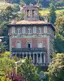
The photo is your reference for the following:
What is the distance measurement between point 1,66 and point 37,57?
3539cm

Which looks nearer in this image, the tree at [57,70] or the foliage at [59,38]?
the tree at [57,70]

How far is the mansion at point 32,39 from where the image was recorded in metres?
120

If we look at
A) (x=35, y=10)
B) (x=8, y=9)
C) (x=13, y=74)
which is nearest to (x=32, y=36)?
(x=35, y=10)

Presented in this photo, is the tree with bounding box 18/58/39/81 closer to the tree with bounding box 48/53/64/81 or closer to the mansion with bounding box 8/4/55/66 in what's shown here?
the tree with bounding box 48/53/64/81

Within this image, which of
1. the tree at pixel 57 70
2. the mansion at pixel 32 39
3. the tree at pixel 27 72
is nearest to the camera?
the tree at pixel 57 70

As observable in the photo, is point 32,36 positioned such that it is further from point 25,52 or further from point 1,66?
point 1,66

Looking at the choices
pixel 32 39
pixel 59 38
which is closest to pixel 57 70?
pixel 32 39

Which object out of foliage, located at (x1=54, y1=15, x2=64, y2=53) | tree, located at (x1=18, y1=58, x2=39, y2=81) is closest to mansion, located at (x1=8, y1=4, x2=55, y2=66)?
foliage, located at (x1=54, y1=15, x2=64, y2=53)

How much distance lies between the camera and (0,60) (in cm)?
8750

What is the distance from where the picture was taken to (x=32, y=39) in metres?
123

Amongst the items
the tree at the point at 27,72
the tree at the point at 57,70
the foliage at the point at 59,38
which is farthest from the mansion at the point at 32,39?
the tree at the point at 27,72

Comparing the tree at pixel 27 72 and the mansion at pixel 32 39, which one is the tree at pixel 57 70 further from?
the mansion at pixel 32 39

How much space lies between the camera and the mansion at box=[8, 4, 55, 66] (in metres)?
120

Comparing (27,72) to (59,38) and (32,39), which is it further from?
(59,38)
